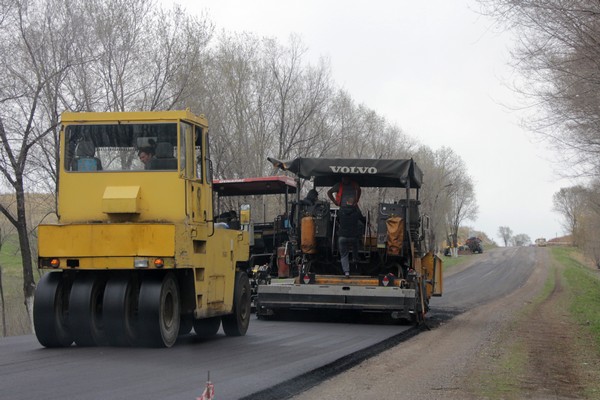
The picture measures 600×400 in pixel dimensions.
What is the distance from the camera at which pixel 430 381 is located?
9.12 meters

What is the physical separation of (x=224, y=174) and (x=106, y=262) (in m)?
28.3

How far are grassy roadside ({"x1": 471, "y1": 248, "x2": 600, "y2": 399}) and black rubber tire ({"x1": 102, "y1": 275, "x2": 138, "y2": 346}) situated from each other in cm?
442

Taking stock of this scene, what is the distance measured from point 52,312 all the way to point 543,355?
7.34 metres

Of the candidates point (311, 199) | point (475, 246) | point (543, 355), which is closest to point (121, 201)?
point (543, 355)

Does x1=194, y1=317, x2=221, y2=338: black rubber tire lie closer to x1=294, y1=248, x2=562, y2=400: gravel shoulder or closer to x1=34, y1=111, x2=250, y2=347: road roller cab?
x1=34, y1=111, x2=250, y2=347: road roller cab

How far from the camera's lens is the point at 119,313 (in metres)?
10.0

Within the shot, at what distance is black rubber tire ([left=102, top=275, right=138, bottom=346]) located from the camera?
10016mm

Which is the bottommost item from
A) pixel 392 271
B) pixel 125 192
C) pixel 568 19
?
pixel 392 271

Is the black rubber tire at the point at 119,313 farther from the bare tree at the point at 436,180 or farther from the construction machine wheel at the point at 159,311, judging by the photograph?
the bare tree at the point at 436,180

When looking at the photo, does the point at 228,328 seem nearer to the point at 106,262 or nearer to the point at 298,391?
the point at 106,262

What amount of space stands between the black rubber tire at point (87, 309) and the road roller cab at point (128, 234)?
1 cm

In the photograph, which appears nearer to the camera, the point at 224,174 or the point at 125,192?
the point at 125,192

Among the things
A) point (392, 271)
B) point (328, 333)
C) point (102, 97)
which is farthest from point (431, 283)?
point (102, 97)

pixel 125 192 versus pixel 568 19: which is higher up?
pixel 568 19
